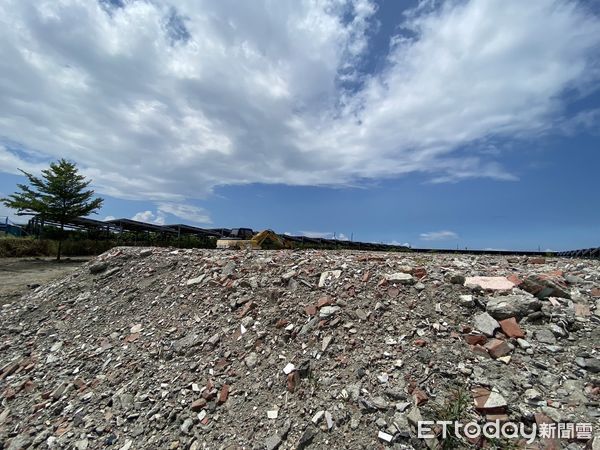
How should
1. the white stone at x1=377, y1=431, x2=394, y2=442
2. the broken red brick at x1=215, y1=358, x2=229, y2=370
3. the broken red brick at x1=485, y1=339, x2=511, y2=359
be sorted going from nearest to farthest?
the white stone at x1=377, y1=431, x2=394, y2=442 → the broken red brick at x1=485, y1=339, x2=511, y2=359 → the broken red brick at x1=215, y1=358, x2=229, y2=370

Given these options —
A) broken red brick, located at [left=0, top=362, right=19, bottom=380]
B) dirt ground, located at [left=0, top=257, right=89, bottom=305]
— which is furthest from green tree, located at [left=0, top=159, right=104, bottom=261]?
broken red brick, located at [left=0, top=362, right=19, bottom=380]

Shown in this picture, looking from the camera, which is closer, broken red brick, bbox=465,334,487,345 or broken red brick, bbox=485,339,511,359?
broken red brick, bbox=485,339,511,359

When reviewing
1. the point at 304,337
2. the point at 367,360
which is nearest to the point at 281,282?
the point at 304,337

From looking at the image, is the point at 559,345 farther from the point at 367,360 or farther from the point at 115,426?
the point at 115,426

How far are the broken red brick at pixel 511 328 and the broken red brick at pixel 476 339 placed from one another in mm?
287

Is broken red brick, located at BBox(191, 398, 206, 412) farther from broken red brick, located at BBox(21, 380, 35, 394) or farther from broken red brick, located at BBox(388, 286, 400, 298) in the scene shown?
broken red brick, located at BBox(21, 380, 35, 394)

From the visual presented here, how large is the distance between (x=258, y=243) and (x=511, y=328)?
11.4m

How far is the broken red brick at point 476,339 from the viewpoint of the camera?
3814mm

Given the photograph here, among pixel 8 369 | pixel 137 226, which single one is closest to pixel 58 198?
pixel 137 226

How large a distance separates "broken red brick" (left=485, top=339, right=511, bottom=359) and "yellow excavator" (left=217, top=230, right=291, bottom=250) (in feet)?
34.2

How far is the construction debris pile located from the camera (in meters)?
3.21

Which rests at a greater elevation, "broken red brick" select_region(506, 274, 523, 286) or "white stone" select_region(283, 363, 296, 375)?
"broken red brick" select_region(506, 274, 523, 286)

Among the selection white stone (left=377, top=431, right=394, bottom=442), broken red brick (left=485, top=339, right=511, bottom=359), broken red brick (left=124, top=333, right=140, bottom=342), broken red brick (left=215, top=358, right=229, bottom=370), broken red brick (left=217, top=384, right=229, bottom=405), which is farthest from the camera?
broken red brick (left=124, top=333, right=140, bottom=342)

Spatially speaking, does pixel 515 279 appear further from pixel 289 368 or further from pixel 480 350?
pixel 289 368
